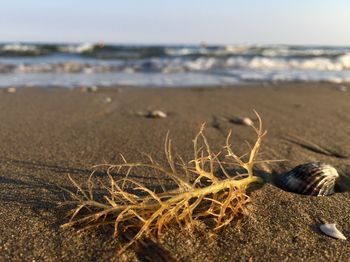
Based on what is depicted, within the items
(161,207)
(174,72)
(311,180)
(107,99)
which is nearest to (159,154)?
(311,180)

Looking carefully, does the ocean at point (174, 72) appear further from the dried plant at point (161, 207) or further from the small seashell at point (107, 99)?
the dried plant at point (161, 207)

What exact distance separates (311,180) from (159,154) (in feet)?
3.52

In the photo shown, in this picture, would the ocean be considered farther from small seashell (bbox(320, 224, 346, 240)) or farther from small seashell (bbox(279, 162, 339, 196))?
small seashell (bbox(320, 224, 346, 240))

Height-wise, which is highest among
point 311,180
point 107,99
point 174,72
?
point 311,180

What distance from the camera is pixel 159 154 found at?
8.93ft

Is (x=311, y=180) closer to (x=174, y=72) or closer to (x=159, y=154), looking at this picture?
(x=159, y=154)

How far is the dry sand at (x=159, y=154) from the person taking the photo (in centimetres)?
Answer: 149

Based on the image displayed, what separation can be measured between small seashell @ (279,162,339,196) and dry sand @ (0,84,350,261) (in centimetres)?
5

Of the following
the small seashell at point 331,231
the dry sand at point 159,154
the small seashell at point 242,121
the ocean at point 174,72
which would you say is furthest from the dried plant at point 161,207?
the ocean at point 174,72

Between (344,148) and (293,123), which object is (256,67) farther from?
(344,148)

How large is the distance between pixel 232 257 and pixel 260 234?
8.7 inches

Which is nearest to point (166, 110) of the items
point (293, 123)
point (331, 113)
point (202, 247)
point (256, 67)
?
point (293, 123)

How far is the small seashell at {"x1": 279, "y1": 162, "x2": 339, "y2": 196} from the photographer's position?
2008mm

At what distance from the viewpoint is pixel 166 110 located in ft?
15.0
